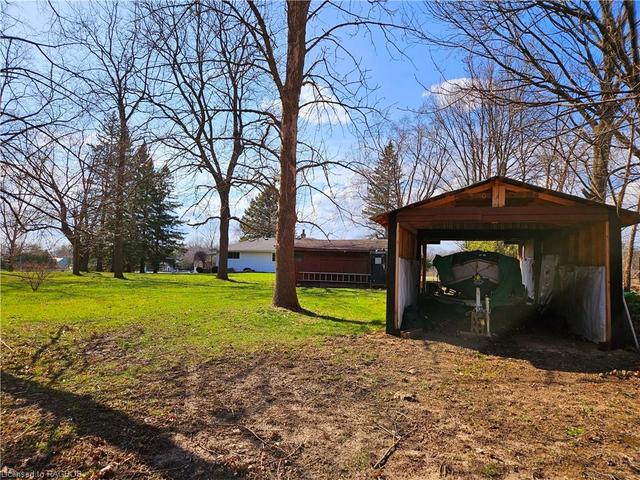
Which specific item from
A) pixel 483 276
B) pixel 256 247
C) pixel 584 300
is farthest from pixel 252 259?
pixel 584 300

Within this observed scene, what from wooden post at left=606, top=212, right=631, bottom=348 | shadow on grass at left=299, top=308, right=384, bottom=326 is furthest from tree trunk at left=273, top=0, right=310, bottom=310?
wooden post at left=606, top=212, right=631, bottom=348

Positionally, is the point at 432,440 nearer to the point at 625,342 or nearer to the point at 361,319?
the point at 625,342

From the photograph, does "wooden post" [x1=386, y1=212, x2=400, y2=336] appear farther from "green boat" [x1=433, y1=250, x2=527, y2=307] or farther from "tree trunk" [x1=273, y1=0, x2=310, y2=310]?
"tree trunk" [x1=273, y1=0, x2=310, y2=310]

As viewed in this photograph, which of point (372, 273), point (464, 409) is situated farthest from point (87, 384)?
point (372, 273)

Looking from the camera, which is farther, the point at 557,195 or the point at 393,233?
the point at 393,233

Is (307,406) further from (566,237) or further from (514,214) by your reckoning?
(566,237)

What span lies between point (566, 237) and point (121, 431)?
10984 mm

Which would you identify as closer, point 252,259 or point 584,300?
point 584,300

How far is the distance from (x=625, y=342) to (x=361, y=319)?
537 cm

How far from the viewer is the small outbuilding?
7480 millimetres

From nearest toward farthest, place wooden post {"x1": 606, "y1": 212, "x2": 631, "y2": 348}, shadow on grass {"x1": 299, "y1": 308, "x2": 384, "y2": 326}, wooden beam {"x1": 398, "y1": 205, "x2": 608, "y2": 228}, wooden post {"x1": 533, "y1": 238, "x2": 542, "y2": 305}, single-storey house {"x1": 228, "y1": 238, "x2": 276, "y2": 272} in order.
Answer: wooden post {"x1": 606, "y1": 212, "x2": 631, "y2": 348}
wooden beam {"x1": 398, "y1": 205, "x2": 608, "y2": 228}
shadow on grass {"x1": 299, "y1": 308, "x2": 384, "y2": 326}
wooden post {"x1": 533, "y1": 238, "x2": 542, "y2": 305}
single-storey house {"x1": 228, "y1": 238, "x2": 276, "y2": 272}

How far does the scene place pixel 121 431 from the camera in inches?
148

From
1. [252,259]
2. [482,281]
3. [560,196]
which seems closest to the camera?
[560,196]

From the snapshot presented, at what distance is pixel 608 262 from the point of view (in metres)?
7.51
